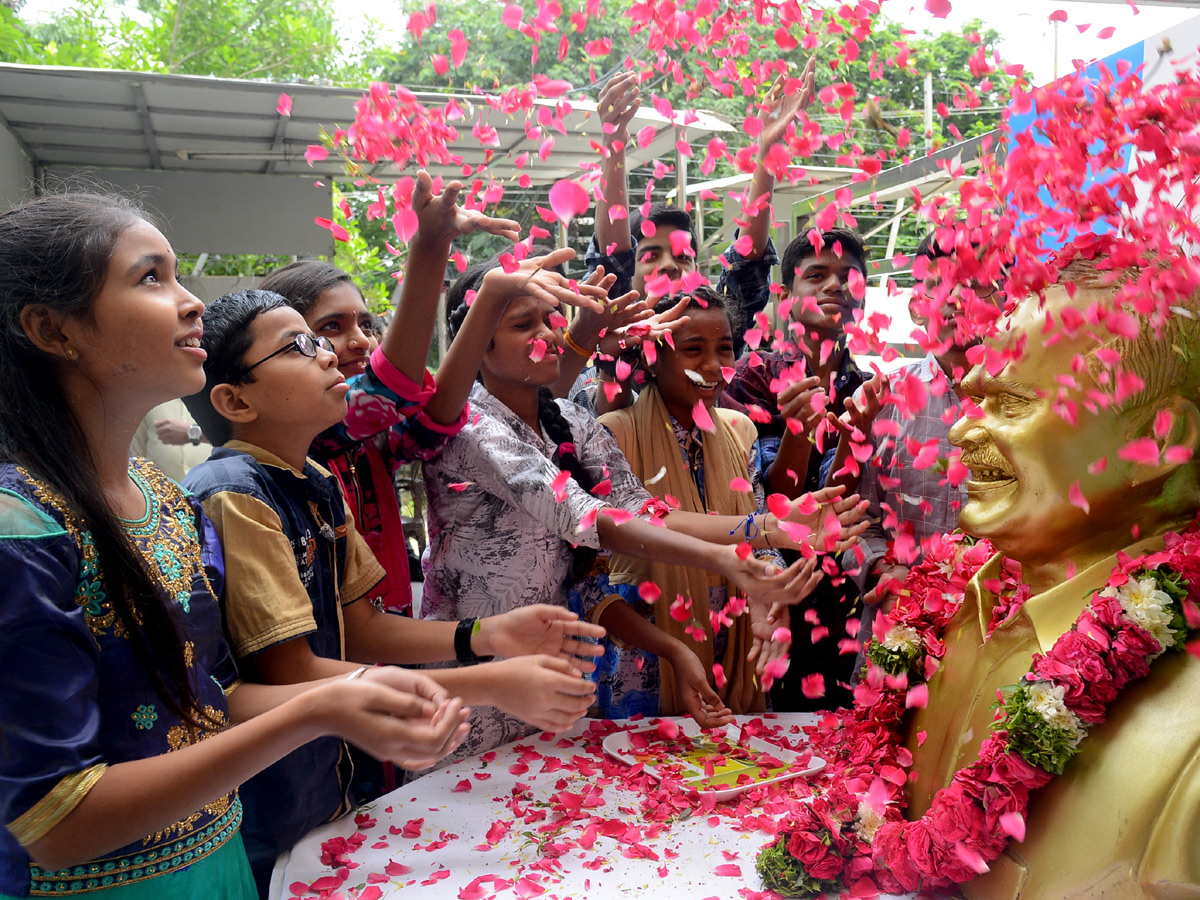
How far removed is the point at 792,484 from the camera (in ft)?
10.2

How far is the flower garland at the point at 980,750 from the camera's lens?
54.3 inches

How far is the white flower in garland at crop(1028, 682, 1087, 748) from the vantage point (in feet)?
4.51

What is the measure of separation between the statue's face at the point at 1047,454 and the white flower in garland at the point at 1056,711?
0.88ft

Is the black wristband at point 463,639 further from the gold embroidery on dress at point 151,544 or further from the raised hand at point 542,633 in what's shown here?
the gold embroidery on dress at point 151,544

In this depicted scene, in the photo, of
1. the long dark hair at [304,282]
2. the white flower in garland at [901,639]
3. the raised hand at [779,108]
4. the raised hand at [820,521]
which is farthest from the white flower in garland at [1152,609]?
the long dark hair at [304,282]

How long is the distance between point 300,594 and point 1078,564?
1.44 meters

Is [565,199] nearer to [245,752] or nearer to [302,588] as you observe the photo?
[302,588]

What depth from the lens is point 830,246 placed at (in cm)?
339

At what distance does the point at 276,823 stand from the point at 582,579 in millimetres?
1095

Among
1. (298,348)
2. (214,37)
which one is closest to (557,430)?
(298,348)

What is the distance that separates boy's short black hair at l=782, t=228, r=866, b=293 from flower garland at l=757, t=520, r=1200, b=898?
182cm

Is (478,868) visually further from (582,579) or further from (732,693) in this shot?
(732,693)

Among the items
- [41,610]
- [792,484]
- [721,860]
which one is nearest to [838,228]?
[792,484]

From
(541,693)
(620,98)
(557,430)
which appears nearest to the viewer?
(541,693)
